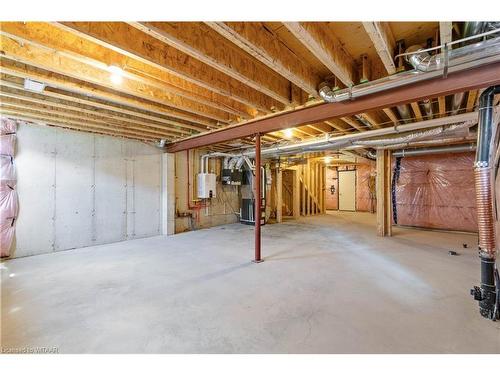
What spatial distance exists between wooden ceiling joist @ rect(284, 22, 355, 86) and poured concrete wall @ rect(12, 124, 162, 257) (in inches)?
170

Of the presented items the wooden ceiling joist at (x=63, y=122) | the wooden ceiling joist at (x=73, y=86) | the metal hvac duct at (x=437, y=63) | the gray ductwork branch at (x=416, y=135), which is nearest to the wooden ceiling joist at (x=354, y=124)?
the gray ductwork branch at (x=416, y=135)

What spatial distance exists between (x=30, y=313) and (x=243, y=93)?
9.58 ft

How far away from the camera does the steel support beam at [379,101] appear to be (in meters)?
1.85

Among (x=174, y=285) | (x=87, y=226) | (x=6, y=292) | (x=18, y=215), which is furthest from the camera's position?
(x=87, y=226)

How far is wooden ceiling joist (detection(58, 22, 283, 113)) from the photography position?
1.63 metres

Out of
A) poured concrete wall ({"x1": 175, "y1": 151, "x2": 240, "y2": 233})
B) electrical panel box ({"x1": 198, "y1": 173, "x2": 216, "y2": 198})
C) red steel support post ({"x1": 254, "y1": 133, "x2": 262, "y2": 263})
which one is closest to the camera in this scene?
red steel support post ({"x1": 254, "y1": 133, "x2": 262, "y2": 263})

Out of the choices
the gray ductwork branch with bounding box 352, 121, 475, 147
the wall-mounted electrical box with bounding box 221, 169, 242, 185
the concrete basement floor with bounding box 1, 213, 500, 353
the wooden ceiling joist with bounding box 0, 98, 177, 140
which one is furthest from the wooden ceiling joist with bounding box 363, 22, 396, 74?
the wall-mounted electrical box with bounding box 221, 169, 242, 185

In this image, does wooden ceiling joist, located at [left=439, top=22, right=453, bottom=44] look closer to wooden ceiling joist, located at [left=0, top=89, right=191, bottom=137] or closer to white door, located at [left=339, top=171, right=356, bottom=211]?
wooden ceiling joist, located at [left=0, top=89, right=191, bottom=137]

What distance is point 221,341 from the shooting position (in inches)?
62.4

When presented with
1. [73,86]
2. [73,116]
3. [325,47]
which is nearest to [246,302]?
[325,47]

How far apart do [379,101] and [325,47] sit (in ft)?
2.95
